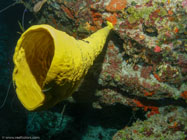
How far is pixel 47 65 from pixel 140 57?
76.3 inches

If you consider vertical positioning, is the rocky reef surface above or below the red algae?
below

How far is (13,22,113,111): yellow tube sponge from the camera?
104cm

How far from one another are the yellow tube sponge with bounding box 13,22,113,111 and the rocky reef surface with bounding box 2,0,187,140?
2.72 feet

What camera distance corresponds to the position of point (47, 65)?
207 centimetres

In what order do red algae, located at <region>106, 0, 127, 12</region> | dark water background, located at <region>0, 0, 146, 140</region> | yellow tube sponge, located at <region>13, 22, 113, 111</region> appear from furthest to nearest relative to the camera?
dark water background, located at <region>0, 0, 146, 140</region>
red algae, located at <region>106, 0, 127, 12</region>
yellow tube sponge, located at <region>13, 22, 113, 111</region>

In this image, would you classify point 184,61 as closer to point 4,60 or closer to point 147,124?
point 147,124

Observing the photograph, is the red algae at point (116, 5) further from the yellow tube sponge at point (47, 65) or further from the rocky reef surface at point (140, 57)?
the yellow tube sponge at point (47, 65)

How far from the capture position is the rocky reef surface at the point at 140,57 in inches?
98.8

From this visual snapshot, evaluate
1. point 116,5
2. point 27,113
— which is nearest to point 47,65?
point 116,5

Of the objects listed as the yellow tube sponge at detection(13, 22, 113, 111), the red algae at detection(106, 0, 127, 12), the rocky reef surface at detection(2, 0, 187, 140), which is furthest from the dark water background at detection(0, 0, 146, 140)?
the yellow tube sponge at detection(13, 22, 113, 111)

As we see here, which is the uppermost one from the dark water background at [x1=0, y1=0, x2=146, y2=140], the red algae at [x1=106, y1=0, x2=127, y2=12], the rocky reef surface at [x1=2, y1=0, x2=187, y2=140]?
the red algae at [x1=106, y1=0, x2=127, y2=12]

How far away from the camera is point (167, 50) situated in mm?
2607

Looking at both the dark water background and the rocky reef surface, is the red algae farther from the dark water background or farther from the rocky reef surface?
the dark water background

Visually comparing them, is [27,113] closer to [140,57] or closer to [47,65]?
[47,65]
